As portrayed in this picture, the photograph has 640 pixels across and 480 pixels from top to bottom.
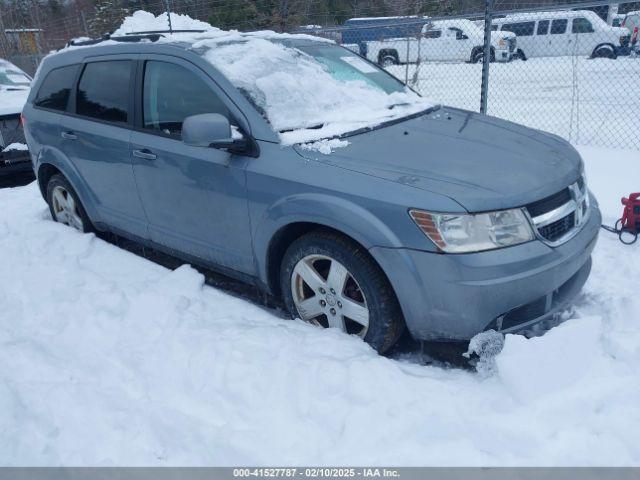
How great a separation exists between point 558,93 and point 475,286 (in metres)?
11.1

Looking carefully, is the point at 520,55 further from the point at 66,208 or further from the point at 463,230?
the point at 463,230

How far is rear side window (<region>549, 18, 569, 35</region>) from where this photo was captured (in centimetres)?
1927

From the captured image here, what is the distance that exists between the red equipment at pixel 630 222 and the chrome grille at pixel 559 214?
4.14 feet

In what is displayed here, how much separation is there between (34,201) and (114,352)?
3786 mm

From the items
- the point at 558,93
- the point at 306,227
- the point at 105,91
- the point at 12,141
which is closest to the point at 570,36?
the point at 558,93

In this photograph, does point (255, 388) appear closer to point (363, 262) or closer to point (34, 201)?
point (363, 262)

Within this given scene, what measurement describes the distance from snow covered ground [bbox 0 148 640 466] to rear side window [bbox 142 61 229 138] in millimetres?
1154

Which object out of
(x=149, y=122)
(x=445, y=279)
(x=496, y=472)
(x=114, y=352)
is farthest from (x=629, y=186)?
(x=114, y=352)

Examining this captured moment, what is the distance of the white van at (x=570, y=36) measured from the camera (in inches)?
701

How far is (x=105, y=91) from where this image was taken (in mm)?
4047

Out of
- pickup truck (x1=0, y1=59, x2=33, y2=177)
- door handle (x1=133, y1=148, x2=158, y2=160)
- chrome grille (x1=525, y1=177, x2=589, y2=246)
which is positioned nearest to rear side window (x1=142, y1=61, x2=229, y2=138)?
door handle (x1=133, y1=148, x2=158, y2=160)

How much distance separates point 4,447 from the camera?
91.4 inches

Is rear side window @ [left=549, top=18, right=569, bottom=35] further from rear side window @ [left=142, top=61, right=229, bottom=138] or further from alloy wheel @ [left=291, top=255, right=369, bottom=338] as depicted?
alloy wheel @ [left=291, top=255, right=369, bottom=338]

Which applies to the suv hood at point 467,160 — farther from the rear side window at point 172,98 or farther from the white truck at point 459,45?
the white truck at point 459,45
